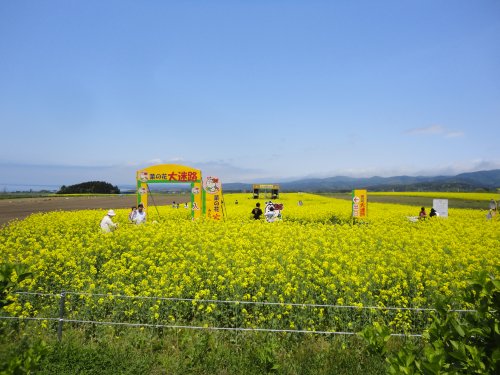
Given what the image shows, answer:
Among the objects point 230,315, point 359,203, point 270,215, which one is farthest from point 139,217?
point 359,203

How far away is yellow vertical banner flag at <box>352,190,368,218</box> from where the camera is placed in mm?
23094

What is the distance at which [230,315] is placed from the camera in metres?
7.31

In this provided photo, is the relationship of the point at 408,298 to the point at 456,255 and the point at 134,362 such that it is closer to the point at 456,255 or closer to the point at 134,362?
the point at 456,255

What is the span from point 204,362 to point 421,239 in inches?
365

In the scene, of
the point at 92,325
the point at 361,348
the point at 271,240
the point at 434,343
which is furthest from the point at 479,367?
the point at 271,240

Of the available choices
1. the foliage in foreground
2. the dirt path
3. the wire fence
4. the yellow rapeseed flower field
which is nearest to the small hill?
the dirt path

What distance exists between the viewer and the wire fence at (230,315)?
660cm

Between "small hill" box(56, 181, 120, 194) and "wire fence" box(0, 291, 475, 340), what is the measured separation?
97914 mm

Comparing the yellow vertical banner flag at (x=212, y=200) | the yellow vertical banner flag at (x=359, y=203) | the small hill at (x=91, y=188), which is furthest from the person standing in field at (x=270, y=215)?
the small hill at (x=91, y=188)

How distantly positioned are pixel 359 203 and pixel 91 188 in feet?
310

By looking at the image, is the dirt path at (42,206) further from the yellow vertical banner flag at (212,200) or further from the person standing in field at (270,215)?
the person standing in field at (270,215)

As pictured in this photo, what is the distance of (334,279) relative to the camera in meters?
7.86

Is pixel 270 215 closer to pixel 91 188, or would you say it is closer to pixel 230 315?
pixel 230 315

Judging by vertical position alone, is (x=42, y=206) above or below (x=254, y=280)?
below
